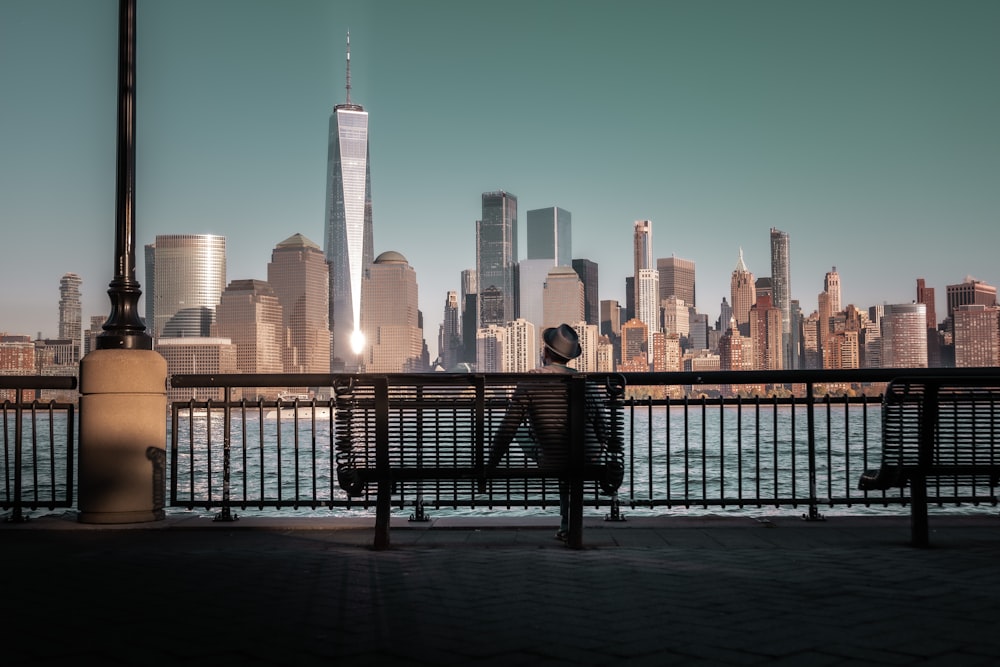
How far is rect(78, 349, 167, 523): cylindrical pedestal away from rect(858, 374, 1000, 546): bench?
5716mm

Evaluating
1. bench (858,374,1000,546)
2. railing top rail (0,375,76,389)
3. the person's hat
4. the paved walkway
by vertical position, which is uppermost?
the person's hat

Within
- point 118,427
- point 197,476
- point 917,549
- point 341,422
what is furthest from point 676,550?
point 197,476

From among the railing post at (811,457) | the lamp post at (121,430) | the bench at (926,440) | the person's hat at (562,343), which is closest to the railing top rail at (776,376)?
the railing post at (811,457)

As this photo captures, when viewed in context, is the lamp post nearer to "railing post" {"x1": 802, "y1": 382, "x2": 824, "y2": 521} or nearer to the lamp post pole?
the lamp post pole

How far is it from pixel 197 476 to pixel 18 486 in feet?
101

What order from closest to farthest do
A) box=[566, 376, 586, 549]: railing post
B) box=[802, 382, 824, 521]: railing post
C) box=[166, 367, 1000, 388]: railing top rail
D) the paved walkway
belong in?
the paved walkway, box=[566, 376, 586, 549]: railing post, box=[802, 382, 824, 521]: railing post, box=[166, 367, 1000, 388]: railing top rail

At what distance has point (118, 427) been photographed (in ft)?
29.1

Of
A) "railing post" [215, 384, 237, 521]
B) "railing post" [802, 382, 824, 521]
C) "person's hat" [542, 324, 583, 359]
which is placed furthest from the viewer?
"railing post" [215, 384, 237, 521]

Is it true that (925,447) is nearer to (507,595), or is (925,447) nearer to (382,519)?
(507,595)

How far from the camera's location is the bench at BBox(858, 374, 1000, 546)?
278 inches

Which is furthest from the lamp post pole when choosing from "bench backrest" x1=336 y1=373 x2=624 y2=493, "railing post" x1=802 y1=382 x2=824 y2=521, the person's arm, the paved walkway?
"railing post" x1=802 y1=382 x2=824 y2=521

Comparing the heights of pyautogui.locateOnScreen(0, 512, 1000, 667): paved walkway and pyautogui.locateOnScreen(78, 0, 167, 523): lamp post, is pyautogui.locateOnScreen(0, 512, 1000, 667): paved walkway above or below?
below

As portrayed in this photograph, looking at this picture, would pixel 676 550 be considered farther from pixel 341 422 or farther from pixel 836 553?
pixel 341 422

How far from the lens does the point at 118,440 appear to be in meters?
8.87
